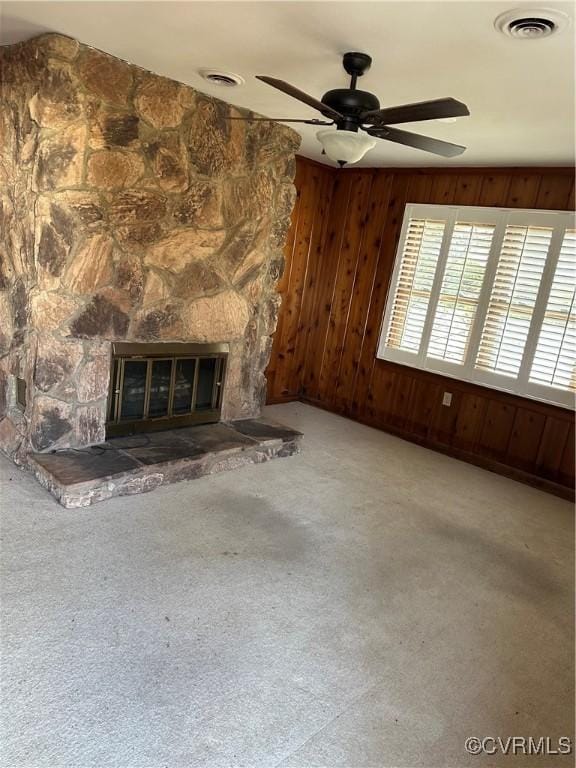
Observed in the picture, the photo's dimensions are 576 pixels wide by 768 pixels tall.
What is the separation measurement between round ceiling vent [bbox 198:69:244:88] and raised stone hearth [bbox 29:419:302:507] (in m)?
2.15

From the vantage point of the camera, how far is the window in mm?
3955

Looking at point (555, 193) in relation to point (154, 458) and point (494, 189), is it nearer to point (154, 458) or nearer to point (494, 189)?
point (494, 189)

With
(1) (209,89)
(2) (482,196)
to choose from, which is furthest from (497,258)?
(1) (209,89)

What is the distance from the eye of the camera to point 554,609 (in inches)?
104

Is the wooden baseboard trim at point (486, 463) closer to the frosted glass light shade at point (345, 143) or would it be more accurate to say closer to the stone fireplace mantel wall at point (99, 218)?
the stone fireplace mantel wall at point (99, 218)

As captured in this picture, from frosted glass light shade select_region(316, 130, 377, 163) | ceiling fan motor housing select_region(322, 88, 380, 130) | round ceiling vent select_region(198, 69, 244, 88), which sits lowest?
frosted glass light shade select_region(316, 130, 377, 163)

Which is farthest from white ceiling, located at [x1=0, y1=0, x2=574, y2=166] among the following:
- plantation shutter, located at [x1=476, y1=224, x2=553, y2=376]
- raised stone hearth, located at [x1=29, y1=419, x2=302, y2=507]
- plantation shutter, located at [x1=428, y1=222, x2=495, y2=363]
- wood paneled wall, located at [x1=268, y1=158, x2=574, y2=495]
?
raised stone hearth, located at [x1=29, y1=419, x2=302, y2=507]

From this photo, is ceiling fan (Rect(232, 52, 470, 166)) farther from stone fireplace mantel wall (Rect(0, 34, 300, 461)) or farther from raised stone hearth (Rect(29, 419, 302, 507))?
raised stone hearth (Rect(29, 419, 302, 507))

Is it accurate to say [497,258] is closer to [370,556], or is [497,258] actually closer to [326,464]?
[326,464]

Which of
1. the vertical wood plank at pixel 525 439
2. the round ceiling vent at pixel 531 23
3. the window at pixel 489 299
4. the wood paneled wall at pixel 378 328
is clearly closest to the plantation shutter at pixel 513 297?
the window at pixel 489 299

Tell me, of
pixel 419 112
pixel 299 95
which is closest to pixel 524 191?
pixel 419 112

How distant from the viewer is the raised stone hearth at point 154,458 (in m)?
2.91

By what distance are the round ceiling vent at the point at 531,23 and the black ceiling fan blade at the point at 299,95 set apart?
0.65 metres

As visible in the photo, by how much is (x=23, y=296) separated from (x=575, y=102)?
9.82 feet
